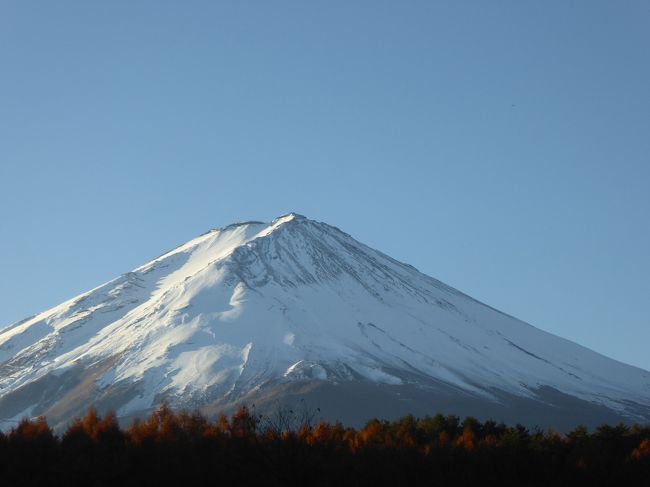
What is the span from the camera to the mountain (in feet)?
443

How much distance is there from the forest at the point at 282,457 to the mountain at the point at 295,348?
64.0m

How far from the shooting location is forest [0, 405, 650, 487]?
4459 cm

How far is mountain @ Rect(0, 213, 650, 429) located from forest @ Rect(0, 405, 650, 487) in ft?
210

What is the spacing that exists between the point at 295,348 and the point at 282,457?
104 m

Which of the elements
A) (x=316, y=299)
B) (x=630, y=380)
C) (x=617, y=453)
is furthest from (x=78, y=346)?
(x=617, y=453)

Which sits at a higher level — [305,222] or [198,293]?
[305,222]

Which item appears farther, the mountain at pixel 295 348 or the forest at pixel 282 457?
the mountain at pixel 295 348

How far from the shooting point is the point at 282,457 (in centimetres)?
4453

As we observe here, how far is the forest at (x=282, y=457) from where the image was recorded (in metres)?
44.6

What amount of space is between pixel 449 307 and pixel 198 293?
145 feet

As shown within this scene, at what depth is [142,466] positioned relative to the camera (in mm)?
46344

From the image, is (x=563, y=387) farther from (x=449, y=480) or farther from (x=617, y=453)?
(x=449, y=480)

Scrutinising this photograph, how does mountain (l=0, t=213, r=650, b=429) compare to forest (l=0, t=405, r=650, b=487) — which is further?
mountain (l=0, t=213, r=650, b=429)

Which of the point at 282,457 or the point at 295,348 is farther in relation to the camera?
the point at 295,348
